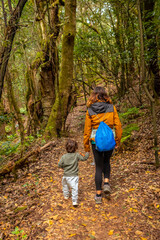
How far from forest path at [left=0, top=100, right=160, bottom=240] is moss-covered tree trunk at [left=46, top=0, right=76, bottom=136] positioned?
3.54 m

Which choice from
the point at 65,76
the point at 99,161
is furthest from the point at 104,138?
the point at 65,76

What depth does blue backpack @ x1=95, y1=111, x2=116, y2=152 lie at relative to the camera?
138 inches

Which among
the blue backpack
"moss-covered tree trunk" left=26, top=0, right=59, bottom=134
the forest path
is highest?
"moss-covered tree trunk" left=26, top=0, right=59, bottom=134

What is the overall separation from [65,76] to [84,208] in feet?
20.9

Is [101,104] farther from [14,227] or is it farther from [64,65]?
[64,65]

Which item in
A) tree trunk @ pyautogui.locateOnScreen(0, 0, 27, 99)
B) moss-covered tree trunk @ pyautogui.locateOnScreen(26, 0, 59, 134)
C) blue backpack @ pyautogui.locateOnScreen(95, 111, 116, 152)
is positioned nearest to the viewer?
blue backpack @ pyautogui.locateOnScreen(95, 111, 116, 152)

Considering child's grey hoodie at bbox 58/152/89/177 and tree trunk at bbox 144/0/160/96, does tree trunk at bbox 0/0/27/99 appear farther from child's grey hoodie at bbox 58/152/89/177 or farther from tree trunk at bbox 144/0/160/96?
tree trunk at bbox 144/0/160/96

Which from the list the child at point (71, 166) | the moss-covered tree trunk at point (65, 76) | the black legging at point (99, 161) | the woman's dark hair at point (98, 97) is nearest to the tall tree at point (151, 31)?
the moss-covered tree trunk at point (65, 76)

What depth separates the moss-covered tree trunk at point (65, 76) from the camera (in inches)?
326

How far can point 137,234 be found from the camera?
289 centimetres

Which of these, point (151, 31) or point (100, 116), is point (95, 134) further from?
point (151, 31)

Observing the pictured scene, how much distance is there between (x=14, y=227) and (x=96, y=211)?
60.4 inches

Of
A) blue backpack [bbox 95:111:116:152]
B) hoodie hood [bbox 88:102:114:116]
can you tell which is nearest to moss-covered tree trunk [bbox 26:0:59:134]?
hoodie hood [bbox 88:102:114:116]

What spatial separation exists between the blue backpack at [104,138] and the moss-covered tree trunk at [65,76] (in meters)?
5.24
